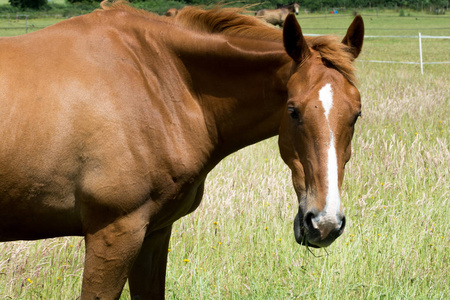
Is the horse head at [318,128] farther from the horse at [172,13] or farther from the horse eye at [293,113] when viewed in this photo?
the horse at [172,13]

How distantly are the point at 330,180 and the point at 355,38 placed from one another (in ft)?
2.97

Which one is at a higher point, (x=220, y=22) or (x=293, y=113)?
(x=220, y=22)

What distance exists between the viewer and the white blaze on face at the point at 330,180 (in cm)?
233

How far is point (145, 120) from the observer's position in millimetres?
2668

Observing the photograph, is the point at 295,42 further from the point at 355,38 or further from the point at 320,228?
the point at 320,228

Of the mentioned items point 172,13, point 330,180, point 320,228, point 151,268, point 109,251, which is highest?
point 172,13

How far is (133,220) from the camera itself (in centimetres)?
258

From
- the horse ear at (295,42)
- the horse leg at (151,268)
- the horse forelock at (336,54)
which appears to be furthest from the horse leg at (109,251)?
the horse forelock at (336,54)

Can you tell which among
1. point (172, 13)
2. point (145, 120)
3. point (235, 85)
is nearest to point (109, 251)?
point (145, 120)

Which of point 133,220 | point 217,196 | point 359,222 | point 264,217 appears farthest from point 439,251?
point 133,220

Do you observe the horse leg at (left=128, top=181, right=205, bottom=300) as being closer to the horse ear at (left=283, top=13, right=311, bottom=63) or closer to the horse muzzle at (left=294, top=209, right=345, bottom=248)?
the horse muzzle at (left=294, top=209, right=345, bottom=248)

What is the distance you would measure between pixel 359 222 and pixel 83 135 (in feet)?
9.11

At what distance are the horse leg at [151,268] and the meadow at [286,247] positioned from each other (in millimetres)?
353

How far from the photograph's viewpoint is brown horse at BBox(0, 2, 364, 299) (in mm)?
2502
